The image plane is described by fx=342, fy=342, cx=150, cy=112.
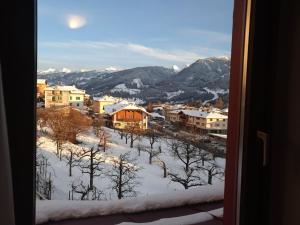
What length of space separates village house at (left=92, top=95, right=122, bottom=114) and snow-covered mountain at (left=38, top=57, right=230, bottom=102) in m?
0.02

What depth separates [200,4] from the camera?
5.91 ft

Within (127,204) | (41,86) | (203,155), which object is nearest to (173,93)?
(203,155)

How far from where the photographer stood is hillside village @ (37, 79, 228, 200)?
1271 millimetres

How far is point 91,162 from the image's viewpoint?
4.90ft

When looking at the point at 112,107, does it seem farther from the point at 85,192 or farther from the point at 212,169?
the point at 212,169

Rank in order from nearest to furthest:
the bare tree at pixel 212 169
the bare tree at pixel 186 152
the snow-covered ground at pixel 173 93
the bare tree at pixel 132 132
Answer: the bare tree at pixel 132 132, the snow-covered ground at pixel 173 93, the bare tree at pixel 186 152, the bare tree at pixel 212 169

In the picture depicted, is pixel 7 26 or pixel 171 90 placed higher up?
pixel 7 26

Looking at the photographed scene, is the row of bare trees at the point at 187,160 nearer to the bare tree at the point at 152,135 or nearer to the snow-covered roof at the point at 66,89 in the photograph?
the bare tree at the point at 152,135

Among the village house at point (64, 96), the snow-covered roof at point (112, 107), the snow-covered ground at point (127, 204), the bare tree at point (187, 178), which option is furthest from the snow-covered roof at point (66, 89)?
the bare tree at point (187, 178)

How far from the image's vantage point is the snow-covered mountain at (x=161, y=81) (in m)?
1.40

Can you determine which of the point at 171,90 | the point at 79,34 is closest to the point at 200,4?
the point at 171,90

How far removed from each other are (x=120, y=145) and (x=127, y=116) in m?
0.14

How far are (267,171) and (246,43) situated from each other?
607 millimetres

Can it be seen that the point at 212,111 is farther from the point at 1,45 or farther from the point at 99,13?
the point at 1,45
